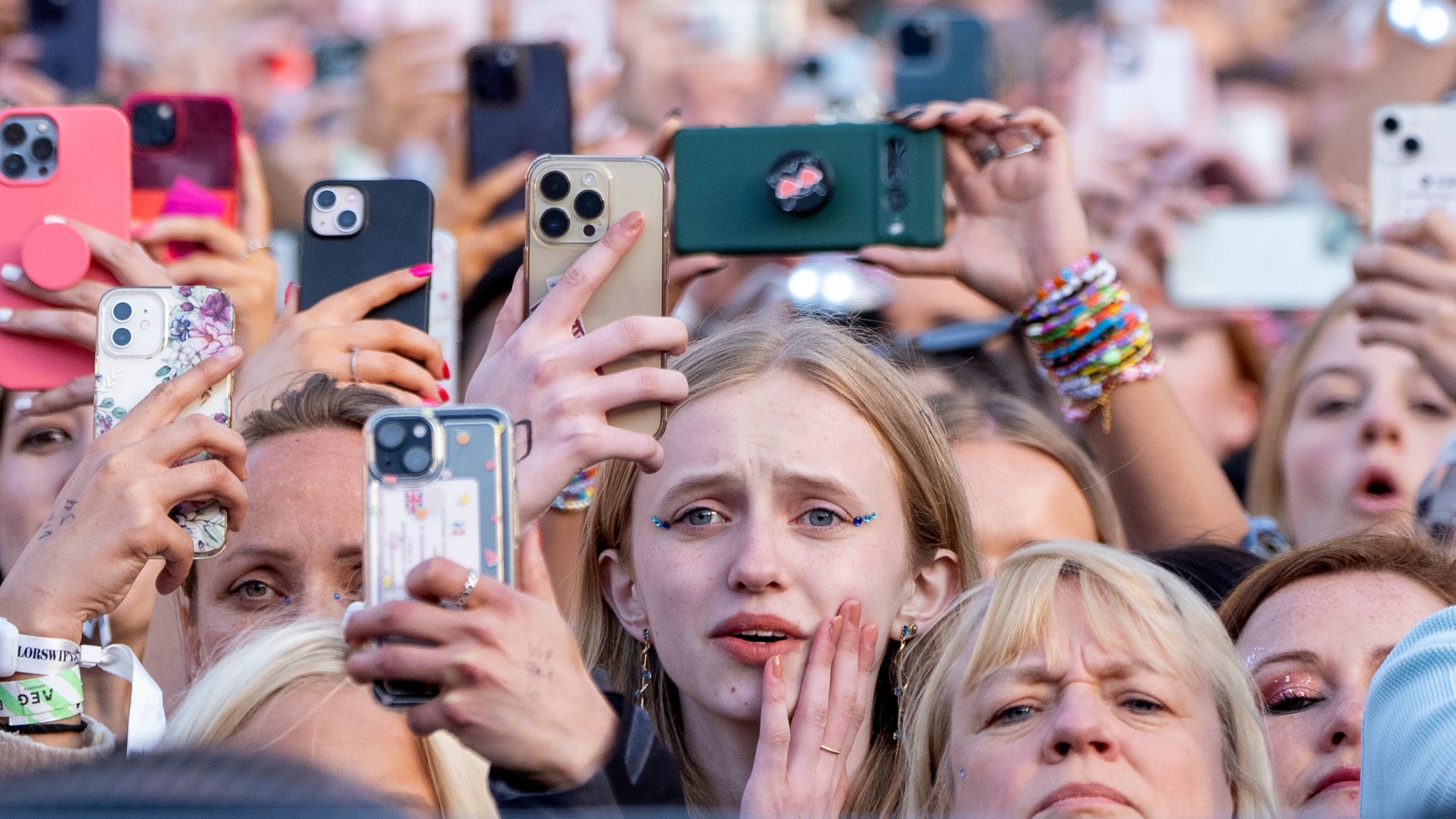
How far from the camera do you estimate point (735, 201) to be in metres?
2.83

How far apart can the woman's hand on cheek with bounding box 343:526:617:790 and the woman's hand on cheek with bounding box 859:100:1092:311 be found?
145 cm

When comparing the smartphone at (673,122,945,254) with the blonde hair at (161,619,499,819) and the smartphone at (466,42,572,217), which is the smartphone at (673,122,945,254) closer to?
the smartphone at (466,42,572,217)

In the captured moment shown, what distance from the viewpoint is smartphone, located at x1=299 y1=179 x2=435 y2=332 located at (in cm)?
259

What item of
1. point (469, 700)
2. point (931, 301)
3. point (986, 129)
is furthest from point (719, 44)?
point (469, 700)

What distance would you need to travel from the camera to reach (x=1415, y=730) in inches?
60.2

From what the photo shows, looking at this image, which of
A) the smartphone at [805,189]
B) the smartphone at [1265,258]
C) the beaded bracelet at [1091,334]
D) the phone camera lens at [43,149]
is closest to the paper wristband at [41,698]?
the phone camera lens at [43,149]

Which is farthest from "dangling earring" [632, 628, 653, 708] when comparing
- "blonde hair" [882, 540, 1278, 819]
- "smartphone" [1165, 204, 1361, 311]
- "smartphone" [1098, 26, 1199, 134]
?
"smartphone" [1098, 26, 1199, 134]

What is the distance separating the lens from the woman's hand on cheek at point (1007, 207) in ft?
9.75

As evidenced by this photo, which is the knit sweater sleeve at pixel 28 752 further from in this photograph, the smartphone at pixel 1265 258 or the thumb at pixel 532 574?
the smartphone at pixel 1265 258

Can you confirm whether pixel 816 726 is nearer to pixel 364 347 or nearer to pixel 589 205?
pixel 589 205

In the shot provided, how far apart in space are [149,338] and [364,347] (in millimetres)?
300

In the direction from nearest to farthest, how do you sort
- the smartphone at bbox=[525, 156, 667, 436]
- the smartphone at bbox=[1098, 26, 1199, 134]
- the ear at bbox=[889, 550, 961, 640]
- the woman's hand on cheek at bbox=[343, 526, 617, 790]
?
1. the woman's hand on cheek at bbox=[343, 526, 617, 790]
2. the smartphone at bbox=[525, 156, 667, 436]
3. the ear at bbox=[889, 550, 961, 640]
4. the smartphone at bbox=[1098, 26, 1199, 134]

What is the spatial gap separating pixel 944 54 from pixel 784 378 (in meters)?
1.28

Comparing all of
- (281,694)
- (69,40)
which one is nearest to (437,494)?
(281,694)
